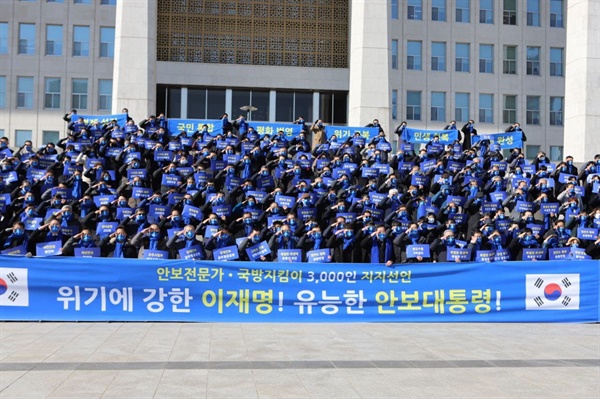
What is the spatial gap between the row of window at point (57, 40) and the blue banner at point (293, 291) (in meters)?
33.8

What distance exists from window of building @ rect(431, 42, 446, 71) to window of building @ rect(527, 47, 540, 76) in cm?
580

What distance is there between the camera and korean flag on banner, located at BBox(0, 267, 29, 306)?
13727mm

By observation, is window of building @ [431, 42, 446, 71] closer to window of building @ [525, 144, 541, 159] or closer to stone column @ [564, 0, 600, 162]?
window of building @ [525, 144, 541, 159]

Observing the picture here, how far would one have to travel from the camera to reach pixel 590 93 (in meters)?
31.6

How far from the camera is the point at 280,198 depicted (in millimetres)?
17859

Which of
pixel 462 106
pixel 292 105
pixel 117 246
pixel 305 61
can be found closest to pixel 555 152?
pixel 462 106

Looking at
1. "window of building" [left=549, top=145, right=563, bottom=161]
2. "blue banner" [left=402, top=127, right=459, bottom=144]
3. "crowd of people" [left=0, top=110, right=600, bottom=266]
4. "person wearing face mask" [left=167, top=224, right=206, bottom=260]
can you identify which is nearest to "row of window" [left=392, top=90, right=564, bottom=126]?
"window of building" [left=549, top=145, right=563, bottom=161]

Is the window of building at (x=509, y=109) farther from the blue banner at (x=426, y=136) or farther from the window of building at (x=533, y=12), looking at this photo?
the blue banner at (x=426, y=136)

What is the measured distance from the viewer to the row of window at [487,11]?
47.3m

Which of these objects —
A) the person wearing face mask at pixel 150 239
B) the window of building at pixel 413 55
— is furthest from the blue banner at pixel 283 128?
the window of building at pixel 413 55

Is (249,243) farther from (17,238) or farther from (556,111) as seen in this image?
(556,111)

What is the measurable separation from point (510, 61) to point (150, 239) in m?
38.3

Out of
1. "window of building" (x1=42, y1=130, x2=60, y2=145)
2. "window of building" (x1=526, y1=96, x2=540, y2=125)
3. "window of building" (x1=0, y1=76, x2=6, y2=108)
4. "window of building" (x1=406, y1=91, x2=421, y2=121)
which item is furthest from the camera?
"window of building" (x1=526, y1=96, x2=540, y2=125)

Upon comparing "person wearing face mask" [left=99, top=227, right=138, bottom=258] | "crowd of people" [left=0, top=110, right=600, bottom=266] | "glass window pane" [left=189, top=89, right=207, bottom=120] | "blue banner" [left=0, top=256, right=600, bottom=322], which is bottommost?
"blue banner" [left=0, top=256, right=600, bottom=322]
